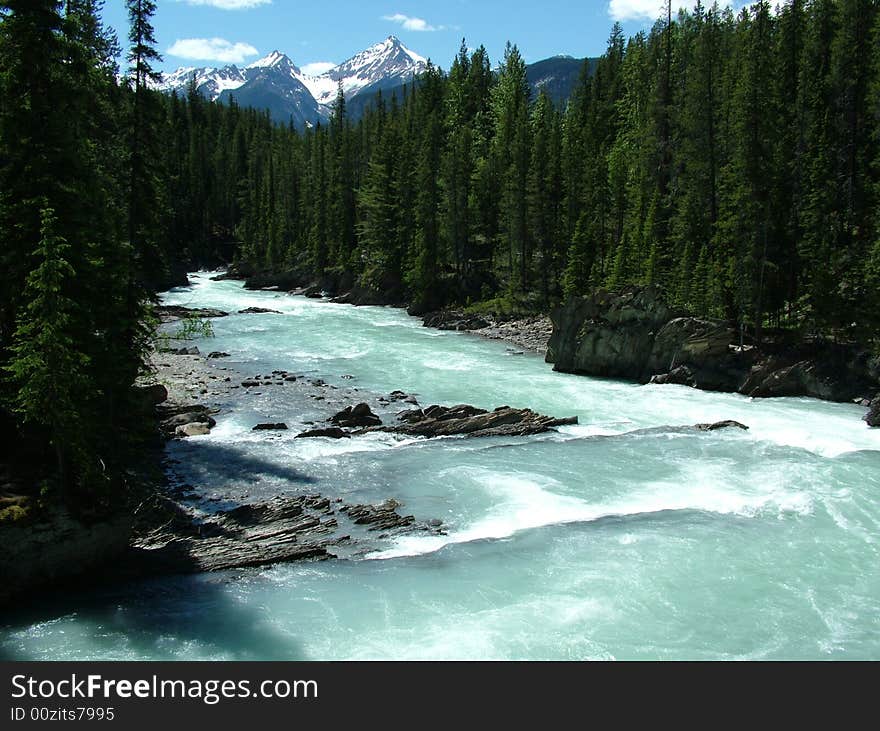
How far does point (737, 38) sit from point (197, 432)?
51366 millimetres

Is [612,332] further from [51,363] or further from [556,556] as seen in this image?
[51,363]

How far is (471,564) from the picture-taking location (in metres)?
15.6

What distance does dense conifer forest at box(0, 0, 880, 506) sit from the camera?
15.4m

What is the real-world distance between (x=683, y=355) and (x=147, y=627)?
2740 cm

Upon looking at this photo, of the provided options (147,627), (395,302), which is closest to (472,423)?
(147,627)

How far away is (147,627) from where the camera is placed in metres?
13.1

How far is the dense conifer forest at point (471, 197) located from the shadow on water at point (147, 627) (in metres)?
2.44

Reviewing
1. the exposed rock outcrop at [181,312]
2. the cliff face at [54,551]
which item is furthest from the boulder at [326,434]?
the exposed rock outcrop at [181,312]

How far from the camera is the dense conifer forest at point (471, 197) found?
15.4 meters

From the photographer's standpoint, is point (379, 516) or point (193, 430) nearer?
point (379, 516)

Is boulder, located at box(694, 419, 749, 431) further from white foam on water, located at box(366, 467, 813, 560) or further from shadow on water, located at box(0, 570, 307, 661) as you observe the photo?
shadow on water, located at box(0, 570, 307, 661)

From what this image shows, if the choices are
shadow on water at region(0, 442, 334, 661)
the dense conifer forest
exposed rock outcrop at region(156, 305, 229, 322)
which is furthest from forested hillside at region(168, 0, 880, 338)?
shadow on water at region(0, 442, 334, 661)
